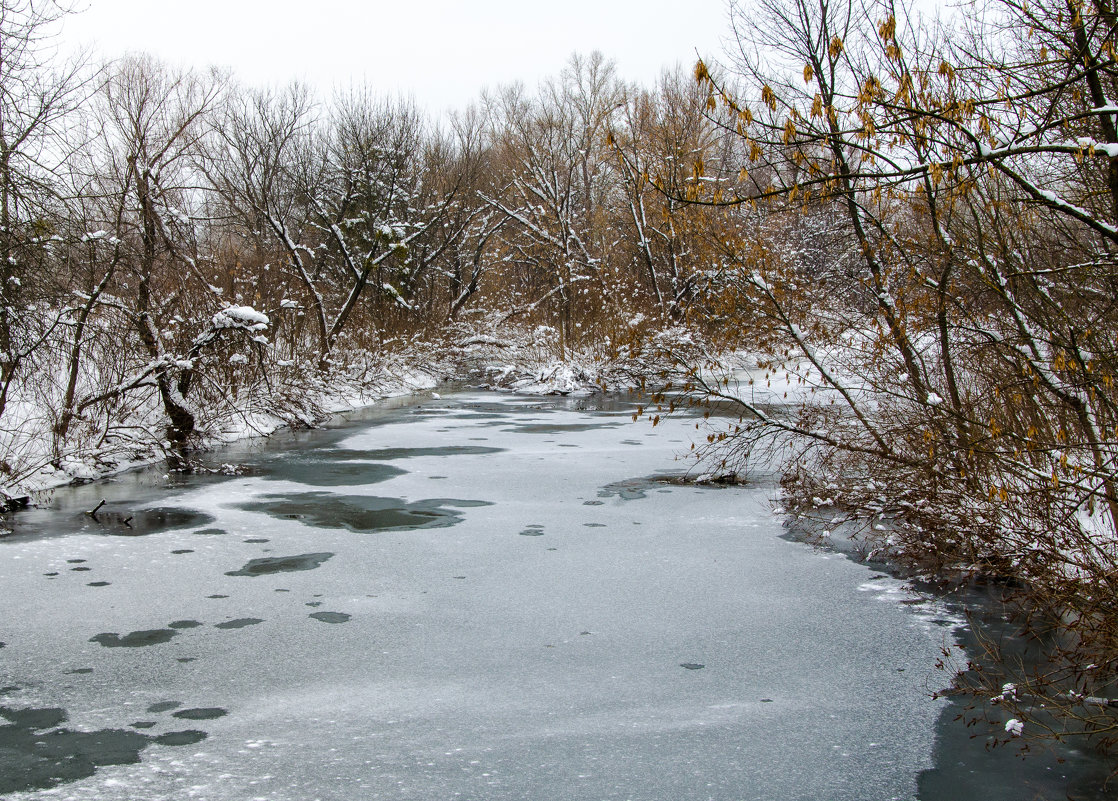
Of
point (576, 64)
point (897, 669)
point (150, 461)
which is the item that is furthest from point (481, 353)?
point (897, 669)

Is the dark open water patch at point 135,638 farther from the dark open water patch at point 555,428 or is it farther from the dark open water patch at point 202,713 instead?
the dark open water patch at point 555,428

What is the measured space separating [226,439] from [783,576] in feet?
36.5

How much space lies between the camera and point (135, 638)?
19.1 ft

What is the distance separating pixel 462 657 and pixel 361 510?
451 centimetres

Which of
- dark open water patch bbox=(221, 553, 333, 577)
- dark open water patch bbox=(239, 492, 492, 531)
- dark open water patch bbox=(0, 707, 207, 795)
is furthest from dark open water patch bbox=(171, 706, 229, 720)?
dark open water patch bbox=(239, 492, 492, 531)

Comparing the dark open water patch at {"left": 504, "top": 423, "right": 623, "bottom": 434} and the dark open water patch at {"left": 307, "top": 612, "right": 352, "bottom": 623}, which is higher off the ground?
the dark open water patch at {"left": 504, "top": 423, "right": 623, "bottom": 434}

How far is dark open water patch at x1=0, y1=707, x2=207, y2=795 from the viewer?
3.99 metres

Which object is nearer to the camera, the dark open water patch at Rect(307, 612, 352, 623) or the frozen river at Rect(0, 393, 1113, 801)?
the frozen river at Rect(0, 393, 1113, 801)

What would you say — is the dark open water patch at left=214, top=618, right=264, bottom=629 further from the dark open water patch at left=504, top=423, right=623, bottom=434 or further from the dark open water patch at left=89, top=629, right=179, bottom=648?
the dark open water patch at left=504, top=423, right=623, bottom=434

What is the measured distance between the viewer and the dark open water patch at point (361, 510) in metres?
9.15

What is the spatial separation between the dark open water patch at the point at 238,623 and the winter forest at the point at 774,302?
12.8ft

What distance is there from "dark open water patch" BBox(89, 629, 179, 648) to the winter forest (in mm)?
4176

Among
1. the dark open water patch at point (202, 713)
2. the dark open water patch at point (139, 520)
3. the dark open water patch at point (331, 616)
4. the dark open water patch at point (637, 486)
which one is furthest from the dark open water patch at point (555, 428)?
the dark open water patch at point (202, 713)

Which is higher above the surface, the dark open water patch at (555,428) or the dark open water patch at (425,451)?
the dark open water patch at (555,428)
